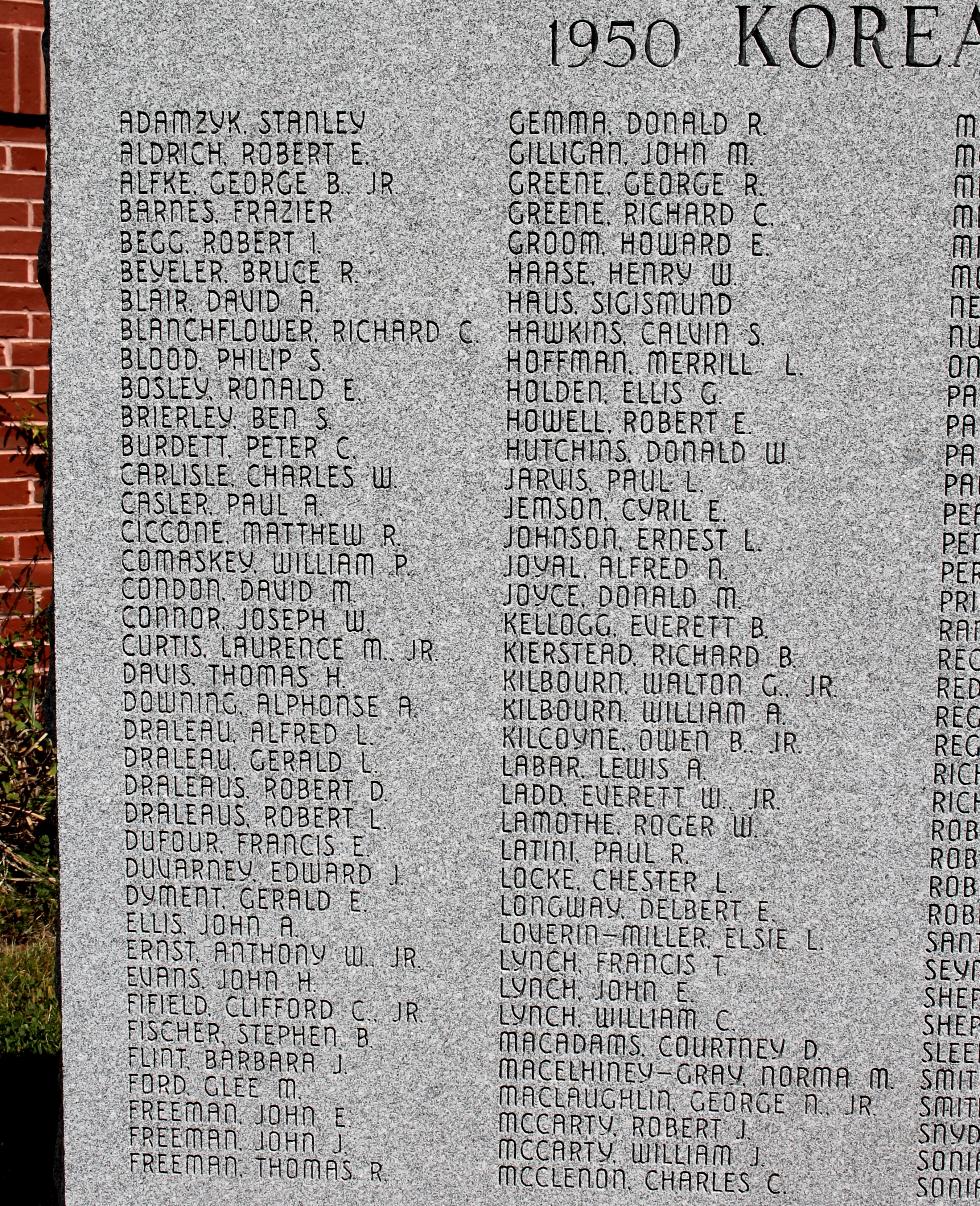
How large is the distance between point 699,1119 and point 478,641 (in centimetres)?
111

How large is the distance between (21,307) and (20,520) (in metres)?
0.77

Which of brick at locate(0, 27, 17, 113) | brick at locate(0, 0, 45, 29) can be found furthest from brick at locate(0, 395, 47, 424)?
brick at locate(0, 0, 45, 29)

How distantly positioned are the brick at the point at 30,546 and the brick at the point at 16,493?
0.12 meters

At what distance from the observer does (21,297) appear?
218 inches

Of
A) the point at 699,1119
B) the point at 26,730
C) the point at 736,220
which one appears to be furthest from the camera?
the point at 26,730

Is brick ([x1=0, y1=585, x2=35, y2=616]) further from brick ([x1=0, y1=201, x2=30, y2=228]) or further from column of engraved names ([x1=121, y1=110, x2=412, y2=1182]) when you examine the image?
column of engraved names ([x1=121, y1=110, x2=412, y2=1182])

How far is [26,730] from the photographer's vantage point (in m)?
5.61

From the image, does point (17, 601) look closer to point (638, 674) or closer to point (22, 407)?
point (22, 407)

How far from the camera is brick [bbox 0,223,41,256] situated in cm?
547

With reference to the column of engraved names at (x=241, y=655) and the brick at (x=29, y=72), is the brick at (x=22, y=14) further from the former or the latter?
the column of engraved names at (x=241, y=655)

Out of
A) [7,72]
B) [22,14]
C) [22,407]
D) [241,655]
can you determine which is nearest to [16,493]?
[22,407]

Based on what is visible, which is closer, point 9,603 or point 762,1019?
point 762,1019

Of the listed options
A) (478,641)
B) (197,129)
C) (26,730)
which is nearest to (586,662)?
(478,641)

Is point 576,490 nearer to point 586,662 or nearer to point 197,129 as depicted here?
point 586,662
